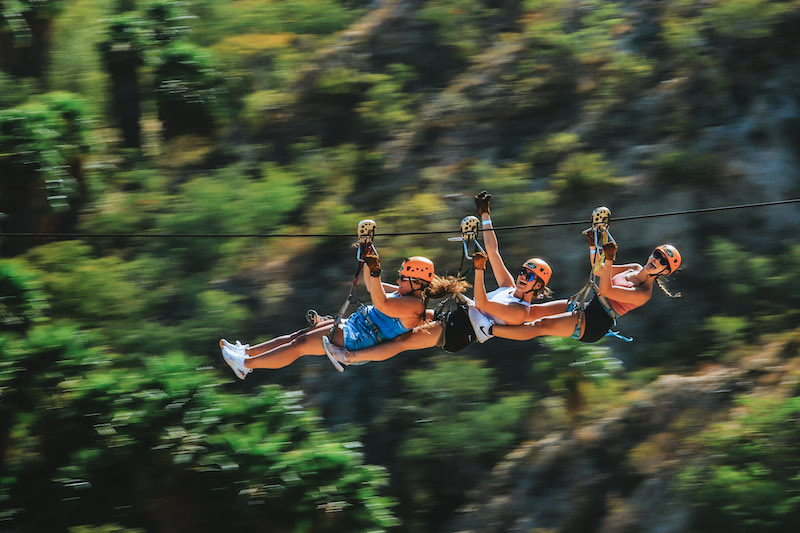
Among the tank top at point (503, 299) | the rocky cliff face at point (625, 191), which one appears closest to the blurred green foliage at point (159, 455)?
the rocky cliff face at point (625, 191)

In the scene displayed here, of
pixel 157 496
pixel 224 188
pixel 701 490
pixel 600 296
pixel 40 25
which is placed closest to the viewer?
pixel 600 296

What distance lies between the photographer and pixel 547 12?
609 inches

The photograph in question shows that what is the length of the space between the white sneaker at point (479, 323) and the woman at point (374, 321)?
0.22 metres

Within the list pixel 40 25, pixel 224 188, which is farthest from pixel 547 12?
pixel 40 25

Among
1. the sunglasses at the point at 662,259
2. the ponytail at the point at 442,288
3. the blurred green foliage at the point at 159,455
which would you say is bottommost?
the blurred green foliage at the point at 159,455

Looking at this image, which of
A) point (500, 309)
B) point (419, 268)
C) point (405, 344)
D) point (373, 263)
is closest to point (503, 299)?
point (500, 309)

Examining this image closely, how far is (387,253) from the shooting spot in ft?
45.5

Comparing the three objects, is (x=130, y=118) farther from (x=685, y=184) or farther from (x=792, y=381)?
(x=792, y=381)

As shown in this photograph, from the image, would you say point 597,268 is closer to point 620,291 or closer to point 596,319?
point 620,291

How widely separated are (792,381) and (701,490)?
168 centimetres

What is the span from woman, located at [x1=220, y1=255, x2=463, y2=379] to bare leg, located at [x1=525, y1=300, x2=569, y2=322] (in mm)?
602

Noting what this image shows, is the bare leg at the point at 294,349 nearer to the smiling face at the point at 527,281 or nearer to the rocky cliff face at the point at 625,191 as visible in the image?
the smiling face at the point at 527,281

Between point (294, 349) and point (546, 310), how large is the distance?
2.00 meters

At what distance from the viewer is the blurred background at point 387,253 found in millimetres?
11430
